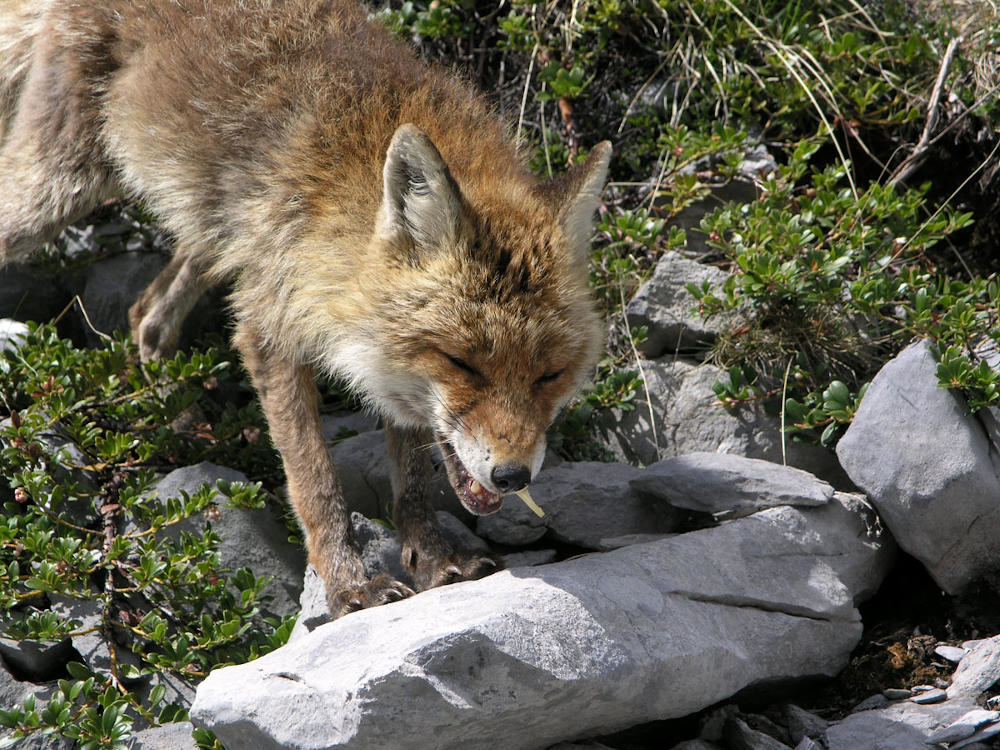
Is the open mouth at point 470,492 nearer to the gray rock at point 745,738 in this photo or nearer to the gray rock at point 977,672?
the gray rock at point 745,738

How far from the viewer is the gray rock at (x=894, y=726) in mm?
3068

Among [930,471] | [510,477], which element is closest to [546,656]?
[510,477]

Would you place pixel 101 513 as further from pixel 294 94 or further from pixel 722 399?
pixel 722 399

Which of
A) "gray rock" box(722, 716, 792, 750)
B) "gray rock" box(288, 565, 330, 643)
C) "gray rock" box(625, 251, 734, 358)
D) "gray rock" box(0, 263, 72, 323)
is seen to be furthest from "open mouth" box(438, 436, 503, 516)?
"gray rock" box(0, 263, 72, 323)

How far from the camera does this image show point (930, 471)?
358cm

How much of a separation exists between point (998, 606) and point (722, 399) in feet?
4.73

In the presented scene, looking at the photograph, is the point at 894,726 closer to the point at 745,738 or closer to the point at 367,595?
the point at 745,738

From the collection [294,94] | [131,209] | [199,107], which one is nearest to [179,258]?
[131,209]

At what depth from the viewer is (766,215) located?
486cm

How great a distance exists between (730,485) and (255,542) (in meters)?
2.07

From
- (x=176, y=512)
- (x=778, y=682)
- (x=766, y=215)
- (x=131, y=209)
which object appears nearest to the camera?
(x=778, y=682)

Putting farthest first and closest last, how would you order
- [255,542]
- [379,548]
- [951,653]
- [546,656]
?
[255,542]
[379,548]
[951,653]
[546,656]

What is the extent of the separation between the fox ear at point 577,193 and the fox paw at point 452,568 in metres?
1.26

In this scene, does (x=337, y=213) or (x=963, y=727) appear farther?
(x=337, y=213)
